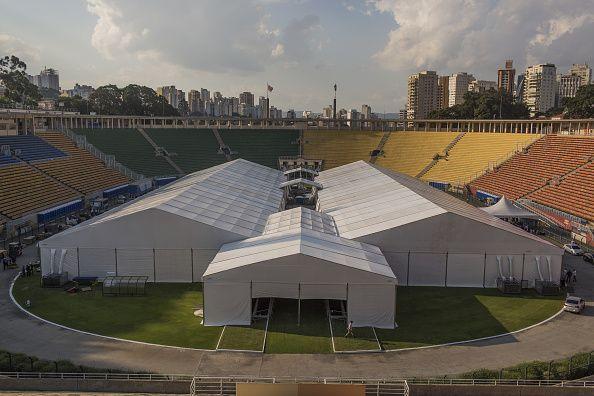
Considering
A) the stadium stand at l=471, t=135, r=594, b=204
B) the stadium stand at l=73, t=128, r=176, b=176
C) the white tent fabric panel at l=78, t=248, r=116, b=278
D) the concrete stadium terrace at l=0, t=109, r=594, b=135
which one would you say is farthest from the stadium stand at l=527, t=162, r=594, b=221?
the stadium stand at l=73, t=128, r=176, b=176

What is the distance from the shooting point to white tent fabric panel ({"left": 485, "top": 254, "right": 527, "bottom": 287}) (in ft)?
91.9

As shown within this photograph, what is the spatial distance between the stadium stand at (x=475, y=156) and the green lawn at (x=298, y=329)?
46903 millimetres

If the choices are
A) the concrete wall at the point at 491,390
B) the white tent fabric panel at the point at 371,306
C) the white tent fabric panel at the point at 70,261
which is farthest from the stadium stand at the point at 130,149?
the concrete wall at the point at 491,390

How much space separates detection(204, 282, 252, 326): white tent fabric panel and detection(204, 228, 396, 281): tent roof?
2.77 feet

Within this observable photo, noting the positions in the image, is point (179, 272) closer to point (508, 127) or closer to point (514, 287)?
point (514, 287)

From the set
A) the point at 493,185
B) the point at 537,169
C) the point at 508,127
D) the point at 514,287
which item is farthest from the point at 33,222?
the point at 508,127

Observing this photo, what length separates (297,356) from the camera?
64.6 feet

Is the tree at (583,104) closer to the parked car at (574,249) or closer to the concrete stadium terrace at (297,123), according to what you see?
the concrete stadium terrace at (297,123)

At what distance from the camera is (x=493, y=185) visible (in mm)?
59125

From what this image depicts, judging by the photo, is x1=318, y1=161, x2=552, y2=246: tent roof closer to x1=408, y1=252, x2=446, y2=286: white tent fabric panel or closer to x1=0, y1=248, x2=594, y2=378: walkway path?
x1=408, y1=252, x2=446, y2=286: white tent fabric panel

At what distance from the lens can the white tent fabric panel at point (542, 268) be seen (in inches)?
1104

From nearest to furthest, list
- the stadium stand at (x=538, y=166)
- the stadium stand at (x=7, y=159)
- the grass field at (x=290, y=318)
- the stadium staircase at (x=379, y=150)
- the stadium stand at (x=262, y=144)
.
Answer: the grass field at (x=290, y=318)
the stadium stand at (x=7, y=159)
the stadium stand at (x=538, y=166)
the stadium staircase at (x=379, y=150)
the stadium stand at (x=262, y=144)

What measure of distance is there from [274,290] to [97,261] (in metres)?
12.0

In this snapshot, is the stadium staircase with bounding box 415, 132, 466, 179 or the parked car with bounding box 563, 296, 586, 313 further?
the stadium staircase with bounding box 415, 132, 466, 179
